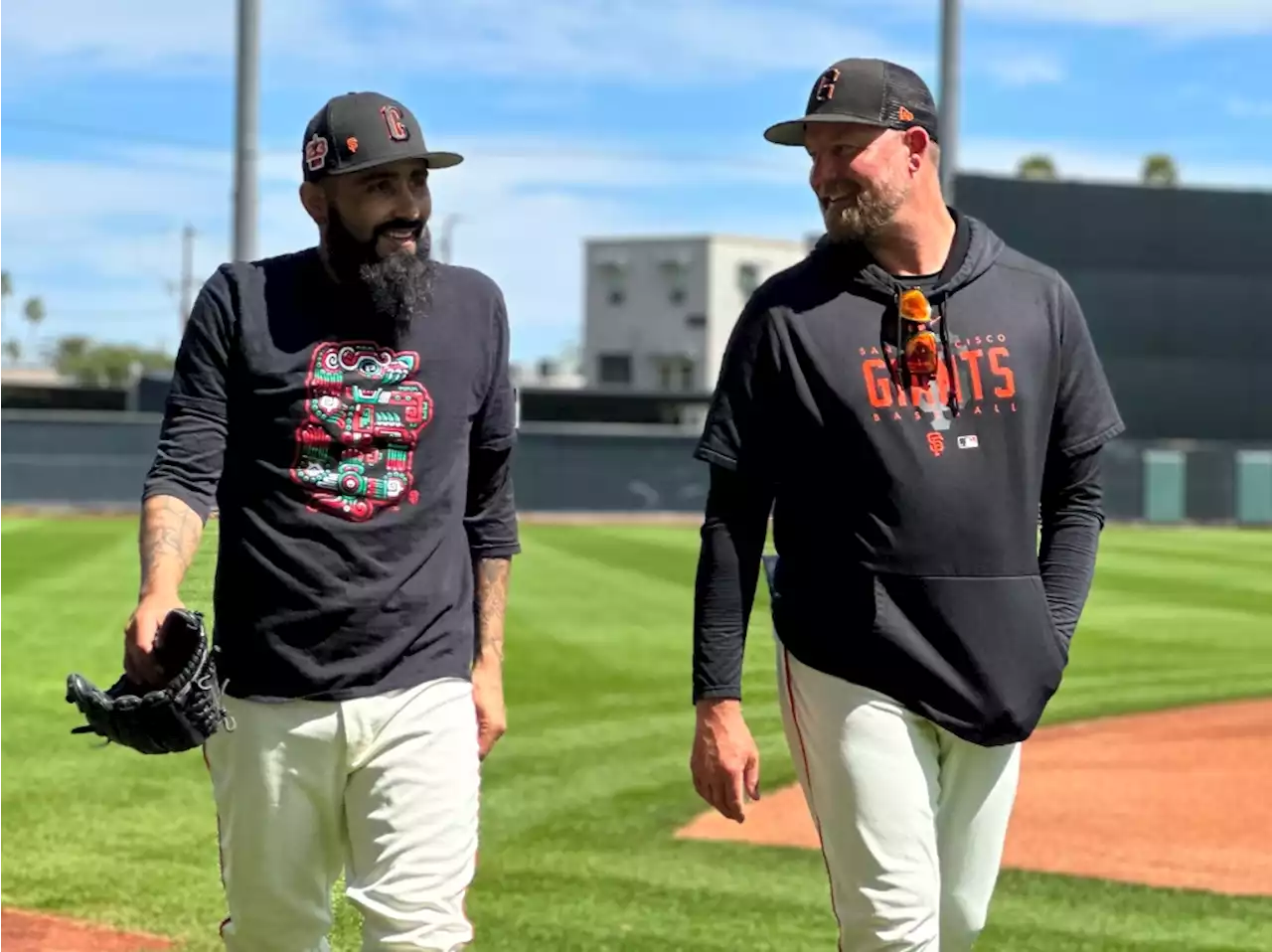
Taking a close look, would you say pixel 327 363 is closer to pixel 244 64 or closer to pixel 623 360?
pixel 244 64

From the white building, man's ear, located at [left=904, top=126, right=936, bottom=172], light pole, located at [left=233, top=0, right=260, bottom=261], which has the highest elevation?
the white building

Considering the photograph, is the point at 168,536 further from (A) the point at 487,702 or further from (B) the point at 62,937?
(B) the point at 62,937

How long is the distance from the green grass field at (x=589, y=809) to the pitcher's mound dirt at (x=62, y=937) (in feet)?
0.38

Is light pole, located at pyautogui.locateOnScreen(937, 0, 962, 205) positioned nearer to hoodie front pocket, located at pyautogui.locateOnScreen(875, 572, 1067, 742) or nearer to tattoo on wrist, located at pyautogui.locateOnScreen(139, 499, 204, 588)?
hoodie front pocket, located at pyautogui.locateOnScreen(875, 572, 1067, 742)

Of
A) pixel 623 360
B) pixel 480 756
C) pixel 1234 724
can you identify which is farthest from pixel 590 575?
pixel 623 360

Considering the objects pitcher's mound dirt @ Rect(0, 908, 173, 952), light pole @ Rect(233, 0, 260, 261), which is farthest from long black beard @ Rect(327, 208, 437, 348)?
light pole @ Rect(233, 0, 260, 261)

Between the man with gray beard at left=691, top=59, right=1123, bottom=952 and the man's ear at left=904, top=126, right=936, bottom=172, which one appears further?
the man's ear at left=904, top=126, right=936, bottom=172

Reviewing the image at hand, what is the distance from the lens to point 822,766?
3283 millimetres

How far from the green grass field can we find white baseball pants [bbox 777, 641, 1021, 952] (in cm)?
139

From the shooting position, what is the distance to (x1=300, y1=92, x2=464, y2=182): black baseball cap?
135 inches

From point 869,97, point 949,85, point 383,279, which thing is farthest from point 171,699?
point 949,85

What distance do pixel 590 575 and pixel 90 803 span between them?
14.0m

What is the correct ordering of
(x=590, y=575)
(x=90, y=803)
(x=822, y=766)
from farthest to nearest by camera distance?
(x=590, y=575)
(x=90, y=803)
(x=822, y=766)

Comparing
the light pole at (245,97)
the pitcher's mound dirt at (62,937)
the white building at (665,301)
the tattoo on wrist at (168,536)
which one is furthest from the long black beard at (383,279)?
the white building at (665,301)
